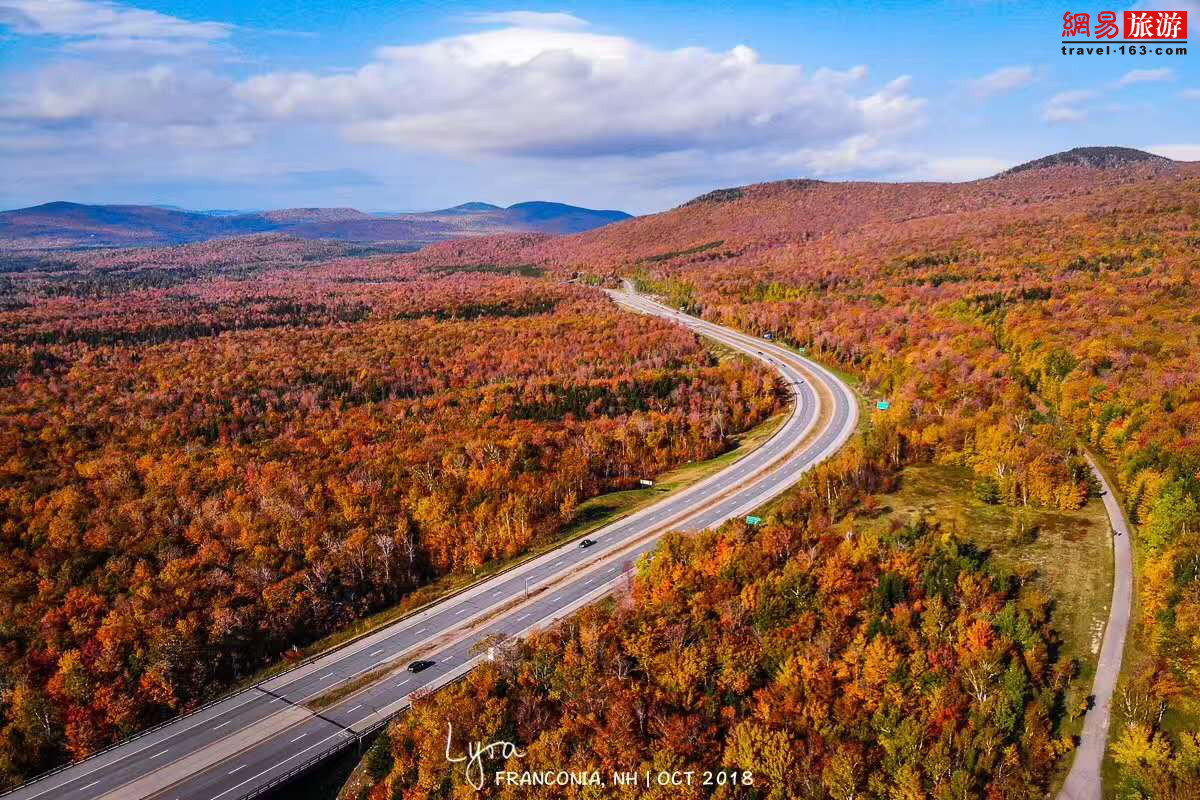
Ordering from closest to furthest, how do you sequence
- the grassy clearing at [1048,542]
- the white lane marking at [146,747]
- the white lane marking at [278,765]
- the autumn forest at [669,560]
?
the white lane marking at [278,765] → the white lane marking at [146,747] → the autumn forest at [669,560] → the grassy clearing at [1048,542]

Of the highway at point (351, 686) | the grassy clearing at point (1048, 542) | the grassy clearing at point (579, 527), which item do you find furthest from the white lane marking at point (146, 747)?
the grassy clearing at point (1048, 542)

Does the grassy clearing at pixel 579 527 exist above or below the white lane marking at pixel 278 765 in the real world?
above

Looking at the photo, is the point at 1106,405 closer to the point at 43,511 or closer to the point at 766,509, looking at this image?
the point at 766,509

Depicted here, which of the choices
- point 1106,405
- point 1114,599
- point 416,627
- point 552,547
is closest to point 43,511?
point 416,627

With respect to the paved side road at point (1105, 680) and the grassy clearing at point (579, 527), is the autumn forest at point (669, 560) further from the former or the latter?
the grassy clearing at point (579, 527)
